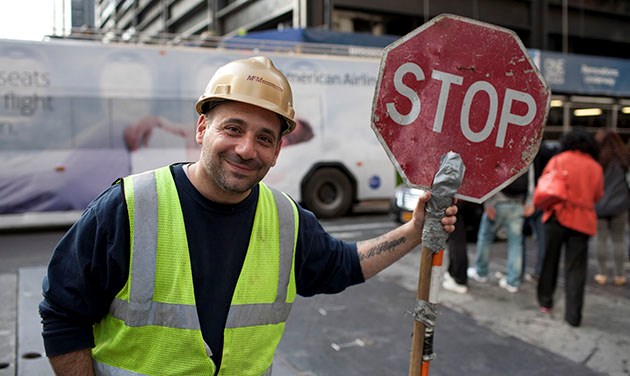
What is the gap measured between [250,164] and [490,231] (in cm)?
504

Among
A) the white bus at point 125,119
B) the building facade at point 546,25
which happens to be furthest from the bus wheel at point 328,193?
the building facade at point 546,25

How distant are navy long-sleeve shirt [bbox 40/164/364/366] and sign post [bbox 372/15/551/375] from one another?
0.61 meters

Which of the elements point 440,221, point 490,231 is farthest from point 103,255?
point 490,231

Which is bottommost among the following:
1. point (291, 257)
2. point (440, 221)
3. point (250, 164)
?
point (291, 257)

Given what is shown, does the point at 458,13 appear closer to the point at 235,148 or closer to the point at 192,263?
the point at 235,148

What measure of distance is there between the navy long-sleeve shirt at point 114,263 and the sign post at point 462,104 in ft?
1.99

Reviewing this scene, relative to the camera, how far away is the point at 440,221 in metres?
2.06

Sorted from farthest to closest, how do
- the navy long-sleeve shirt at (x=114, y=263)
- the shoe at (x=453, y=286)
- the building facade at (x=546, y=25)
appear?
the building facade at (x=546, y=25), the shoe at (x=453, y=286), the navy long-sleeve shirt at (x=114, y=263)

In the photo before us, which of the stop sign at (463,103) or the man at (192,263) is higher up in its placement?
the stop sign at (463,103)

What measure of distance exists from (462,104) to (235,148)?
2.99 ft

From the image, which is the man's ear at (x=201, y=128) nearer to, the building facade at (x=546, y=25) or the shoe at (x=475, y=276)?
the shoe at (x=475, y=276)

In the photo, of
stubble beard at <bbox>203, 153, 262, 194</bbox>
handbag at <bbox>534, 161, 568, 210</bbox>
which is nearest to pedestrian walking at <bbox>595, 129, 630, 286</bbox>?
handbag at <bbox>534, 161, 568, 210</bbox>

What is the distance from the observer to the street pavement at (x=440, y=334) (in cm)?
424

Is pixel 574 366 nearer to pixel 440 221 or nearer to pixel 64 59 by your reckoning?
pixel 440 221
